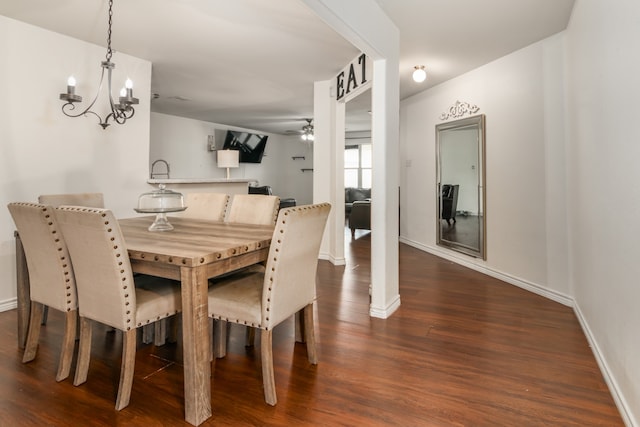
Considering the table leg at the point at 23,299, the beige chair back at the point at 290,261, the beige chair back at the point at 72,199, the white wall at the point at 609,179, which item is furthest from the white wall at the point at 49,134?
the white wall at the point at 609,179

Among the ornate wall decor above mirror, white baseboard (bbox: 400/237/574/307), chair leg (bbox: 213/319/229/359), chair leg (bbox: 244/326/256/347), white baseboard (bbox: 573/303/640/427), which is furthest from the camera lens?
the ornate wall decor above mirror

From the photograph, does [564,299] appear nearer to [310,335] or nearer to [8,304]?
[310,335]

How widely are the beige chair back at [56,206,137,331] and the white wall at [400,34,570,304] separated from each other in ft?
11.3

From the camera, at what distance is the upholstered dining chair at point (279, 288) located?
66.7 inches

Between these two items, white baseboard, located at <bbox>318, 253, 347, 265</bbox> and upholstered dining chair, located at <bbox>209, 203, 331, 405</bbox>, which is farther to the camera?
white baseboard, located at <bbox>318, 253, 347, 265</bbox>

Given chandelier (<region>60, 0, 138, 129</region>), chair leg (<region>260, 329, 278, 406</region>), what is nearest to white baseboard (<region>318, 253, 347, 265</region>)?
chandelier (<region>60, 0, 138, 129</region>)

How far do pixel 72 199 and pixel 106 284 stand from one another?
143 centimetres

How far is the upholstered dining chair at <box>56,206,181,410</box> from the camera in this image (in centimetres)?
158

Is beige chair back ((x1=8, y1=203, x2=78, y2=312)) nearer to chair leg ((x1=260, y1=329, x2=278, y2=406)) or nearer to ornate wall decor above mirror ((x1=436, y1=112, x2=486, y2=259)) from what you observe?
chair leg ((x1=260, y1=329, x2=278, y2=406))

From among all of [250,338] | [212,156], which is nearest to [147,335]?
[250,338]

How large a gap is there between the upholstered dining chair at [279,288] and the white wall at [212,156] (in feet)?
18.8

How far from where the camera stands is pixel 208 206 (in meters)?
3.01

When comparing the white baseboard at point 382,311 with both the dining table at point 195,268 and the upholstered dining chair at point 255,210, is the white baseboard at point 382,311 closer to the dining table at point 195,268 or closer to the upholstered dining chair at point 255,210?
the upholstered dining chair at point 255,210

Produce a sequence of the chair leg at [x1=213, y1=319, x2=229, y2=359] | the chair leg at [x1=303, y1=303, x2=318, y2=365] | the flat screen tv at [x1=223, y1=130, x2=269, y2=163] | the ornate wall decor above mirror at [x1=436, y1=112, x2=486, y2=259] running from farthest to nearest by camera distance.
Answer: the flat screen tv at [x1=223, y1=130, x2=269, y2=163] < the ornate wall decor above mirror at [x1=436, y1=112, x2=486, y2=259] < the chair leg at [x1=213, y1=319, x2=229, y2=359] < the chair leg at [x1=303, y1=303, x2=318, y2=365]
